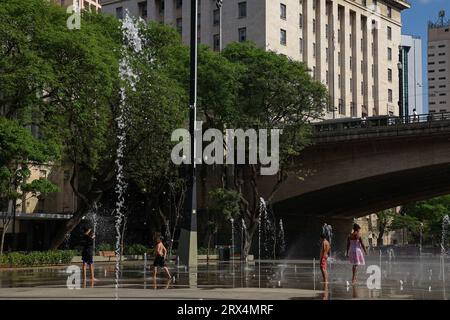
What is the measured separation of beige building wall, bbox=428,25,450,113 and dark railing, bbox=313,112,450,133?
10095 cm

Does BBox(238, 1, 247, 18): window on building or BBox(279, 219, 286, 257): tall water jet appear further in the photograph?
BBox(238, 1, 247, 18): window on building

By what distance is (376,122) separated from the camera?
58719 mm

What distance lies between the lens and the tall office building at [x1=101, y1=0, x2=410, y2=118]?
267 ft

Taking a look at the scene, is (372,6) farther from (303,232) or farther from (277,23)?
(303,232)

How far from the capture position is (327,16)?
9338cm

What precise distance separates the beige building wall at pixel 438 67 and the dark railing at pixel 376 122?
101 metres

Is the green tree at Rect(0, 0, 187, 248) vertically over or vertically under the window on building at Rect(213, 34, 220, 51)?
under

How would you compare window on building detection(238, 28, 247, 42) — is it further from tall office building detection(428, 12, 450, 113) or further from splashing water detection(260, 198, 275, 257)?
tall office building detection(428, 12, 450, 113)

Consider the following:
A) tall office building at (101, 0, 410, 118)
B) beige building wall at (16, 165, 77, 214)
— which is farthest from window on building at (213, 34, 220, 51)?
beige building wall at (16, 165, 77, 214)

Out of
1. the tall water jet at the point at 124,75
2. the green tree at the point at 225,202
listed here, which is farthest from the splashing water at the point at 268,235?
the tall water jet at the point at 124,75

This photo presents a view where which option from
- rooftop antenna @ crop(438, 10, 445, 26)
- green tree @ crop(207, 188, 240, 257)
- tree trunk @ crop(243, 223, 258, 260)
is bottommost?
tree trunk @ crop(243, 223, 258, 260)

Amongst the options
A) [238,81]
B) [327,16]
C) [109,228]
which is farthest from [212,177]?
[327,16]

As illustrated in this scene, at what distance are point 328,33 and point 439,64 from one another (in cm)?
7802

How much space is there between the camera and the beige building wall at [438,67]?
158375 mm
